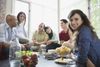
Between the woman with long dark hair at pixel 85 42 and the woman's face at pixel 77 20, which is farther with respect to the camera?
the woman's face at pixel 77 20

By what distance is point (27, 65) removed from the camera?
1706 mm

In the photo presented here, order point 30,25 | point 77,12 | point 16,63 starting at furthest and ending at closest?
1. point 30,25
2. point 77,12
3. point 16,63

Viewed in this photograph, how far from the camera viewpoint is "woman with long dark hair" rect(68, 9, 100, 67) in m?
1.95

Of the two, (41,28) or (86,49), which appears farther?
(41,28)

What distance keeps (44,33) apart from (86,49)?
2979 millimetres

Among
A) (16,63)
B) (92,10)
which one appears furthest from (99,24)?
(16,63)

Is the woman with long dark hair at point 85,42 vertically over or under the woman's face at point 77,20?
under

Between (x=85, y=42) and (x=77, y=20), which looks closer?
(x=85, y=42)

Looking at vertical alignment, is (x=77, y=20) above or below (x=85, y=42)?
above

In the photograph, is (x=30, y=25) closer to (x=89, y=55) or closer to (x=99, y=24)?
(x=99, y=24)

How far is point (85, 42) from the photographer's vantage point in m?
1.94

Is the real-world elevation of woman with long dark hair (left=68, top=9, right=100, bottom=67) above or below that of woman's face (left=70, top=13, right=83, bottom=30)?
below

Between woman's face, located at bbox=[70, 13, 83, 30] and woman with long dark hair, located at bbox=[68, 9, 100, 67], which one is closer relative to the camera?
woman with long dark hair, located at bbox=[68, 9, 100, 67]

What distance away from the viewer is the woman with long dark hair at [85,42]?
1945 mm
